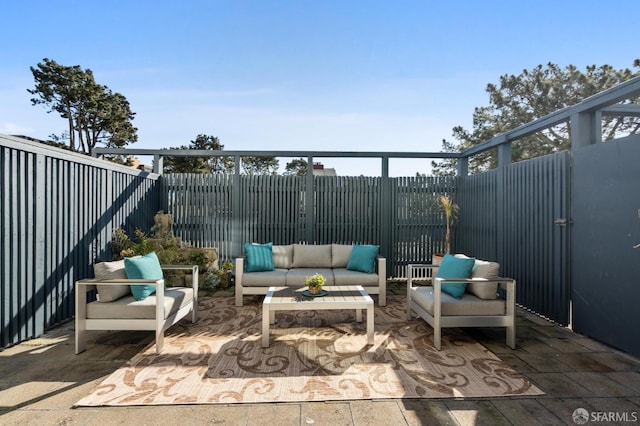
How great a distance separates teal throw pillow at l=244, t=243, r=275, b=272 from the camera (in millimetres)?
4969

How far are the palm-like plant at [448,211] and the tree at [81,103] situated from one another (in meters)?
19.3

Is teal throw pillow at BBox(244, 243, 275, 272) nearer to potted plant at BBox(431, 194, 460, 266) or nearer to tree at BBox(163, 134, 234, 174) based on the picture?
potted plant at BBox(431, 194, 460, 266)

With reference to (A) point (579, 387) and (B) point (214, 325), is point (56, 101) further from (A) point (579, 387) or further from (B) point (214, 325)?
(A) point (579, 387)

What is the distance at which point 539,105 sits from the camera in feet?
41.2

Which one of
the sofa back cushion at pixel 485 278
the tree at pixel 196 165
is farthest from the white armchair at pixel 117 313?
the tree at pixel 196 165

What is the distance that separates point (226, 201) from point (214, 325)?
3261 millimetres

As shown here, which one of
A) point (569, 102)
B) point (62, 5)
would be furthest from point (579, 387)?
point (569, 102)

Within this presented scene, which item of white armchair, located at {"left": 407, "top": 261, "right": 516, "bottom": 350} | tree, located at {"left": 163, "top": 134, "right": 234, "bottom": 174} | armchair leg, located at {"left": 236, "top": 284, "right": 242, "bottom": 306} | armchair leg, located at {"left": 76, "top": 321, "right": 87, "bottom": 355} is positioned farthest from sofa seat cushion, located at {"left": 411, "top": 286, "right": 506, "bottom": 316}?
tree, located at {"left": 163, "top": 134, "right": 234, "bottom": 174}

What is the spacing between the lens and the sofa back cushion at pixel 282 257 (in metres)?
5.29

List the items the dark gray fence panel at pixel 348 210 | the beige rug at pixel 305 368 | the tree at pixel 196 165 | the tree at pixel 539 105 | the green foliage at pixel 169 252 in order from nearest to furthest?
the beige rug at pixel 305 368, the green foliage at pixel 169 252, the dark gray fence panel at pixel 348 210, the tree at pixel 539 105, the tree at pixel 196 165

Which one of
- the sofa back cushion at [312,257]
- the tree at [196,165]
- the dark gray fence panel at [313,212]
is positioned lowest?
the sofa back cushion at [312,257]

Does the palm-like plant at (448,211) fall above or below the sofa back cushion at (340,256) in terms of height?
above

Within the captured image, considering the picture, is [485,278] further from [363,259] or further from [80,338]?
[80,338]

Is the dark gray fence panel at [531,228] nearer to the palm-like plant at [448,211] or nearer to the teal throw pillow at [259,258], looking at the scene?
the palm-like plant at [448,211]
